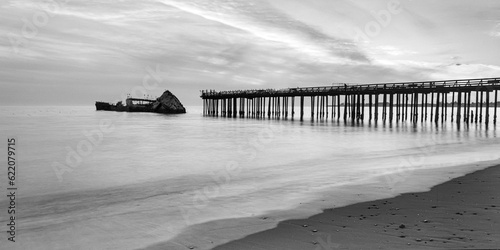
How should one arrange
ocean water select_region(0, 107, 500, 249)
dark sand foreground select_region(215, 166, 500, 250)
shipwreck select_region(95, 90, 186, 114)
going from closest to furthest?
dark sand foreground select_region(215, 166, 500, 250)
ocean water select_region(0, 107, 500, 249)
shipwreck select_region(95, 90, 186, 114)

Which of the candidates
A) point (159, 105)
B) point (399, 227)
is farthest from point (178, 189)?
point (159, 105)

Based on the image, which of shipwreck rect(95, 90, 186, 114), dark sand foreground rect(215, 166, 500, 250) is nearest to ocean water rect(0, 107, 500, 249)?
dark sand foreground rect(215, 166, 500, 250)

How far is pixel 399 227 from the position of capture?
5875 mm

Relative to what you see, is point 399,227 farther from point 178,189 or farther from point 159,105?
point 159,105

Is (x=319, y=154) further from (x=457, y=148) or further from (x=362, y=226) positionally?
(x=362, y=226)

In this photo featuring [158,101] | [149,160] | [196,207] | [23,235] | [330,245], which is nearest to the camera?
[330,245]

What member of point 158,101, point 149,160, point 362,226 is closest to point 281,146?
point 149,160

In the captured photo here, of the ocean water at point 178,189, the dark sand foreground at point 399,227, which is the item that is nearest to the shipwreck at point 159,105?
the ocean water at point 178,189

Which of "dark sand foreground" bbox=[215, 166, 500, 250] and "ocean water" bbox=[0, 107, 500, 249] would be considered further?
"ocean water" bbox=[0, 107, 500, 249]

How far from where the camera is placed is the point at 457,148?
2089 centimetres

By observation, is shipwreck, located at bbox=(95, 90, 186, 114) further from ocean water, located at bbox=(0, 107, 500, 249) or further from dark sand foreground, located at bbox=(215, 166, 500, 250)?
dark sand foreground, located at bbox=(215, 166, 500, 250)

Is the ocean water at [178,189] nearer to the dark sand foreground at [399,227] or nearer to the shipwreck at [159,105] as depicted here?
the dark sand foreground at [399,227]

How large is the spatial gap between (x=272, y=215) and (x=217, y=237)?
1544 millimetres

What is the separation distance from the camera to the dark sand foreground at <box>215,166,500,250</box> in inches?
203
